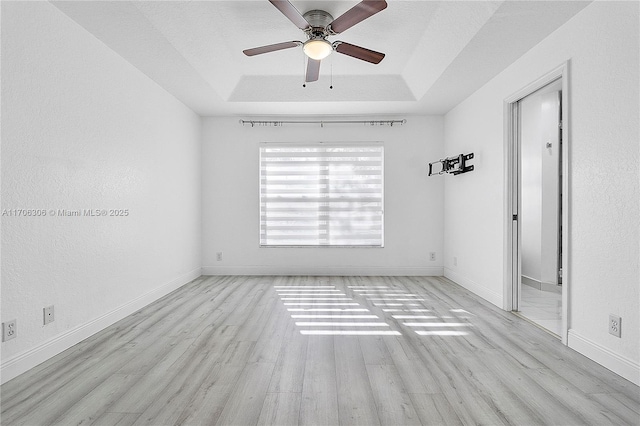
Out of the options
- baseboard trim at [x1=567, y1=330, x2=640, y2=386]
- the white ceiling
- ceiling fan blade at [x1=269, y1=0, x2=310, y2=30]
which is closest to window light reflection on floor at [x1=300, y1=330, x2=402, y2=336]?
baseboard trim at [x1=567, y1=330, x2=640, y2=386]

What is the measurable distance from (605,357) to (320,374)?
1860 millimetres

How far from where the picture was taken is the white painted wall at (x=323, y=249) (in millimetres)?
5062

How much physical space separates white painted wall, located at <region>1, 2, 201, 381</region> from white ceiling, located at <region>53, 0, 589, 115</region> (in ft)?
1.03

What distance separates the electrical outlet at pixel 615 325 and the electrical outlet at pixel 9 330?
3.78 m

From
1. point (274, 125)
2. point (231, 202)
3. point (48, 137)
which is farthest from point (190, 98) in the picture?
point (48, 137)

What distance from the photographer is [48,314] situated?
227cm

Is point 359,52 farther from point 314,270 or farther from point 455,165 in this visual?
point 314,270

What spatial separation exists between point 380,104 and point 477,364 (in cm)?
345

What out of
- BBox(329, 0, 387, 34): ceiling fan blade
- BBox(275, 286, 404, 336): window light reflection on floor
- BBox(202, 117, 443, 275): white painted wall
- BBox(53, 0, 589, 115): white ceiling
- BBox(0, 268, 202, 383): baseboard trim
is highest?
BBox(53, 0, 589, 115): white ceiling

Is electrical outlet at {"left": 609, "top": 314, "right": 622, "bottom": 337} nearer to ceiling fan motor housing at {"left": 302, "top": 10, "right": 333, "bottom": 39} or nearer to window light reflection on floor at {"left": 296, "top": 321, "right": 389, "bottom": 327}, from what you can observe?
window light reflection on floor at {"left": 296, "top": 321, "right": 389, "bottom": 327}

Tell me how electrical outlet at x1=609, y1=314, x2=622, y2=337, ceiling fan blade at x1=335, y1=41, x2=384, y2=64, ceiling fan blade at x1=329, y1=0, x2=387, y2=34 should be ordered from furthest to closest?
1. ceiling fan blade at x1=335, y1=41, x2=384, y2=64
2. ceiling fan blade at x1=329, y1=0, x2=387, y2=34
3. electrical outlet at x1=609, y1=314, x2=622, y2=337

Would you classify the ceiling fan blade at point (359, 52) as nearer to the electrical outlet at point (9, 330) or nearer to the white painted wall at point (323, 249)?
the white painted wall at point (323, 249)

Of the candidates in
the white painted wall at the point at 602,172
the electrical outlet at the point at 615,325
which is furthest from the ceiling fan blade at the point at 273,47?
the electrical outlet at the point at 615,325

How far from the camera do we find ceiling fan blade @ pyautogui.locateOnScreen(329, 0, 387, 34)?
2.14 m
